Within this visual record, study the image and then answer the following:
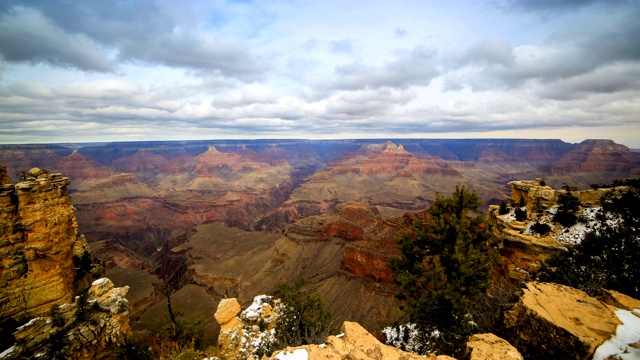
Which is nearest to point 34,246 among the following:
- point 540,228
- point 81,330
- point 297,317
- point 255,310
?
point 81,330

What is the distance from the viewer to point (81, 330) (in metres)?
17.4

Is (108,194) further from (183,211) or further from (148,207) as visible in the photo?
(183,211)

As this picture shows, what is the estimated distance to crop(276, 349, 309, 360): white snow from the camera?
7.14 meters

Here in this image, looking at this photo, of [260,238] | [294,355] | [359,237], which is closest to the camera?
[294,355]

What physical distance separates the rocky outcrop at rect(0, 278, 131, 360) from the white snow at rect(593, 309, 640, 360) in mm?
25141

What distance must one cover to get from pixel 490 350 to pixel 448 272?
6.60 meters

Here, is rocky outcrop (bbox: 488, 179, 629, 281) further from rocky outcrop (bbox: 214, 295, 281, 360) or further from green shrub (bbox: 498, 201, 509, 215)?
rocky outcrop (bbox: 214, 295, 281, 360)

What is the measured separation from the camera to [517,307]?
375 inches

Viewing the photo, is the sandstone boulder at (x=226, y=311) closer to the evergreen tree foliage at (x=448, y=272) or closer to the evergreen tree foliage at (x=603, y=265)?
the evergreen tree foliage at (x=448, y=272)

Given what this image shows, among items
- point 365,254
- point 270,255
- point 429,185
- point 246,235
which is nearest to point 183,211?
point 246,235

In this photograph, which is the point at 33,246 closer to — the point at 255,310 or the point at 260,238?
the point at 255,310

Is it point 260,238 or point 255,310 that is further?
point 260,238

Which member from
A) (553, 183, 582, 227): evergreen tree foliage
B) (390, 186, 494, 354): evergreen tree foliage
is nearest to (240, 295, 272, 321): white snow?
(390, 186, 494, 354): evergreen tree foliage

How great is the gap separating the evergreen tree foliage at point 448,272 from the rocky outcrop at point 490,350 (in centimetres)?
419
